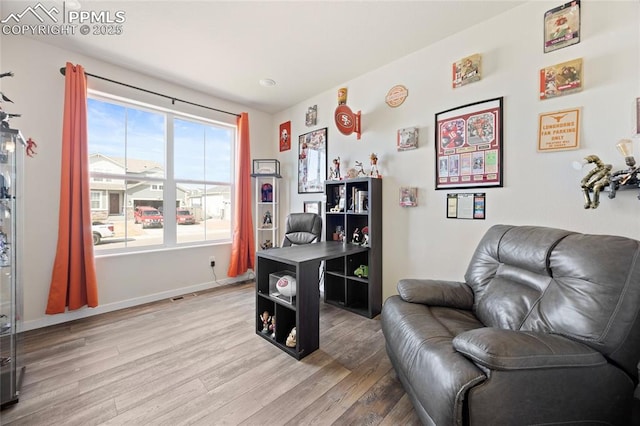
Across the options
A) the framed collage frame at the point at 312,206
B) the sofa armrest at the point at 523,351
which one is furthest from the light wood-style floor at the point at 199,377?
the framed collage frame at the point at 312,206

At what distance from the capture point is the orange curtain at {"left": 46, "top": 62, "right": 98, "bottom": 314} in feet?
7.93

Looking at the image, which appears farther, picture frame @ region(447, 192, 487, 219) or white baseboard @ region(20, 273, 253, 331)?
white baseboard @ region(20, 273, 253, 331)

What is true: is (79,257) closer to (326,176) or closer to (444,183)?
(326,176)

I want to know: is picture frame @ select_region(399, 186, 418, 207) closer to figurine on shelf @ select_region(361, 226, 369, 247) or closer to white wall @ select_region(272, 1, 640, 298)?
white wall @ select_region(272, 1, 640, 298)

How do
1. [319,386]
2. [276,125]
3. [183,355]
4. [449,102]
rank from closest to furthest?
1. [319,386]
2. [183,355]
3. [449,102]
4. [276,125]

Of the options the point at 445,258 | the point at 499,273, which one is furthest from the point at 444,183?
the point at 499,273

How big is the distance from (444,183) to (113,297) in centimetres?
368

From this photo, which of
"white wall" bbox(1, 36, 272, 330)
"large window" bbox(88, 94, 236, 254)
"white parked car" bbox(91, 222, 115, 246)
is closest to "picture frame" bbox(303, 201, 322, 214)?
"large window" bbox(88, 94, 236, 254)

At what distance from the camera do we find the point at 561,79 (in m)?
1.77

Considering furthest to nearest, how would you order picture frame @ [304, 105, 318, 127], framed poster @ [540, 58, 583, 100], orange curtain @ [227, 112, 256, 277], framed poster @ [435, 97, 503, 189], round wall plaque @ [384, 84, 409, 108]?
orange curtain @ [227, 112, 256, 277] < picture frame @ [304, 105, 318, 127] < round wall plaque @ [384, 84, 409, 108] < framed poster @ [435, 97, 503, 189] < framed poster @ [540, 58, 583, 100]

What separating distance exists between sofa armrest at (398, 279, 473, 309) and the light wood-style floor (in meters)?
0.56

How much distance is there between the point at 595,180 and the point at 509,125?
0.68 m

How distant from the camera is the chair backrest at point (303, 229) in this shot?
3.11m

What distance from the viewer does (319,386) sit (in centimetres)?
162
